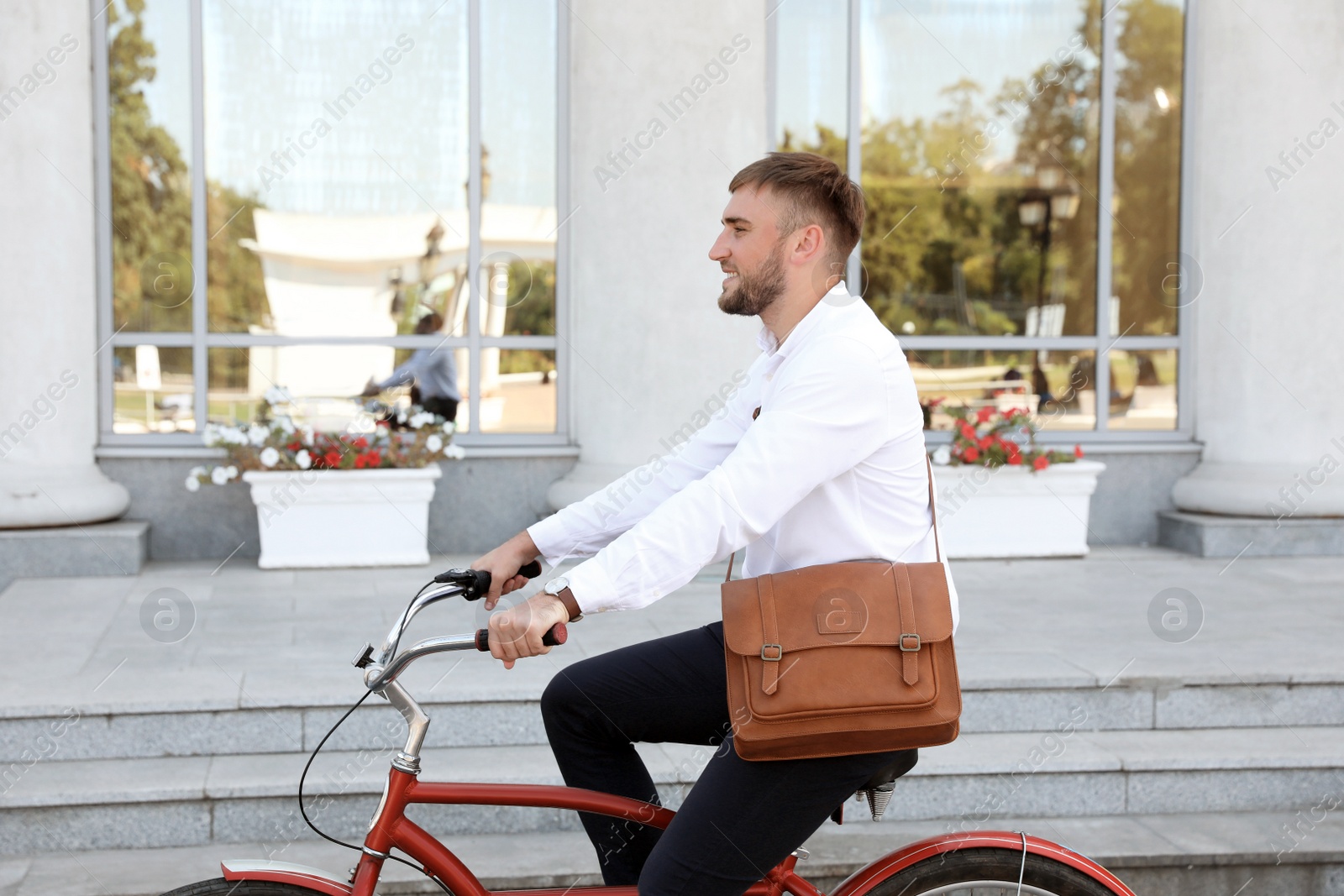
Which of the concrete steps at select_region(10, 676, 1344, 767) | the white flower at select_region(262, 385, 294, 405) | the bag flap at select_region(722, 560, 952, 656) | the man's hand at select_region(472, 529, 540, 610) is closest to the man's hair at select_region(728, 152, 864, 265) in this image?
the bag flap at select_region(722, 560, 952, 656)

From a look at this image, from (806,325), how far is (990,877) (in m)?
1.08

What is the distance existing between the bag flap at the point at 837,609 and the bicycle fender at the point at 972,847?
1.54ft

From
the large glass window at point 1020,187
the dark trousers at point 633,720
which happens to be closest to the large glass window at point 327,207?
the large glass window at point 1020,187

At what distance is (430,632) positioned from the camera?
18.4 feet

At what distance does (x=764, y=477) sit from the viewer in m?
2.15

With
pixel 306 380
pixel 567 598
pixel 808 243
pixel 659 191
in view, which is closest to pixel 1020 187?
pixel 659 191

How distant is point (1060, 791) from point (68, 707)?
326cm

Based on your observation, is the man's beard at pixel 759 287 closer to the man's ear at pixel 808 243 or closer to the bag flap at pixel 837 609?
the man's ear at pixel 808 243

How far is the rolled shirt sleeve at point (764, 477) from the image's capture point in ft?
6.93

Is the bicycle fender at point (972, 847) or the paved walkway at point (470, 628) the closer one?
the bicycle fender at point (972, 847)

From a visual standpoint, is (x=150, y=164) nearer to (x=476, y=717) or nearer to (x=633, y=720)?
(x=476, y=717)

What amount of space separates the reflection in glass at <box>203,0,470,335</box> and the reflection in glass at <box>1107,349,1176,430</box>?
4.33 meters

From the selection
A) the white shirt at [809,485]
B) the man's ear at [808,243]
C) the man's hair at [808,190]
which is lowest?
the white shirt at [809,485]

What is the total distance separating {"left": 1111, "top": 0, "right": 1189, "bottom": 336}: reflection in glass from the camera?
8.34 metres
